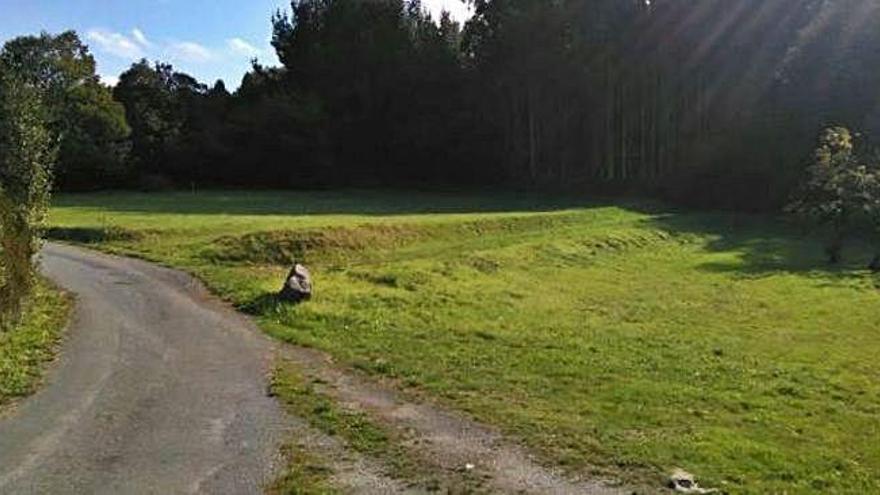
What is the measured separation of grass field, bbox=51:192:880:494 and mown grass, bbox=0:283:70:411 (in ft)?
13.8

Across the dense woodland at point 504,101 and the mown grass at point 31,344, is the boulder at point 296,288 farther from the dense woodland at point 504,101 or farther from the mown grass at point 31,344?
the dense woodland at point 504,101

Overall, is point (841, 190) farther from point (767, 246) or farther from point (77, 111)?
point (77, 111)

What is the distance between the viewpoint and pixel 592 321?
76.2ft

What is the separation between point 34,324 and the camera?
19.5 meters

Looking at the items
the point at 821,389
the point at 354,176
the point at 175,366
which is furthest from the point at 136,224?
the point at 354,176

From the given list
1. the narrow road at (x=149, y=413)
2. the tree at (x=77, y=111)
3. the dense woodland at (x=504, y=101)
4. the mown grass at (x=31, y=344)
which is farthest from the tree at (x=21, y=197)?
the tree at (x=77, y=111)

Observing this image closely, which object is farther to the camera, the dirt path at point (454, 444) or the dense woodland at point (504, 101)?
the dense woodland at point (504, 101)

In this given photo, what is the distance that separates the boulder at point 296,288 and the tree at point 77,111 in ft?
175

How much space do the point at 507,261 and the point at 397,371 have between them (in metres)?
17.8

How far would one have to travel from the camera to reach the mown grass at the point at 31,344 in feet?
47.4

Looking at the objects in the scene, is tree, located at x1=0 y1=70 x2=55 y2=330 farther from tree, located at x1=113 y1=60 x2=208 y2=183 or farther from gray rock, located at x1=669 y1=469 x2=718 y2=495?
tree, located at x1=113 y1=60 x2=208 y2=183

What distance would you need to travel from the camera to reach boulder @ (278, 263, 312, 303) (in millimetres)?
22553

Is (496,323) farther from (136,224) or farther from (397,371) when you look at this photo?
(136,224)

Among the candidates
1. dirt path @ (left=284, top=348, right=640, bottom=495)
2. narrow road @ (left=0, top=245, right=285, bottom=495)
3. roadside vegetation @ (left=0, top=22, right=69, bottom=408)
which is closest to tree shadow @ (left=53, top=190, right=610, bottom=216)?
roadside vegetation @ (left=0, top=22, right=69, bottom=408)
